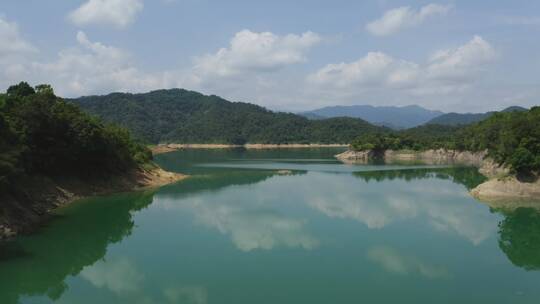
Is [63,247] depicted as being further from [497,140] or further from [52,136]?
[497,140]

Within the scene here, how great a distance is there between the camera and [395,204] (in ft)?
133

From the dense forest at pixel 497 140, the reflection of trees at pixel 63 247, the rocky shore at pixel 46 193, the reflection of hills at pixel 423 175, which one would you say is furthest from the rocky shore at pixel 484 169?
the rocky shore at pixel 46 193

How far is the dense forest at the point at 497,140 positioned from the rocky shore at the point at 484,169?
4.09 feet

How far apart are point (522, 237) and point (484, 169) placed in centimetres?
4329

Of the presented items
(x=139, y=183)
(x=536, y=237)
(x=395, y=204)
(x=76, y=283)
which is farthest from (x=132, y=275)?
(x=139, y=183)

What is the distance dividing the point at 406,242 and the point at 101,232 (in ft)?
59.3

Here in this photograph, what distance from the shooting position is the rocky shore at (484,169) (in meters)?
42.0

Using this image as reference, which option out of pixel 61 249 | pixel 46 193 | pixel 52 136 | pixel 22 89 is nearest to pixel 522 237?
pixel 61 249

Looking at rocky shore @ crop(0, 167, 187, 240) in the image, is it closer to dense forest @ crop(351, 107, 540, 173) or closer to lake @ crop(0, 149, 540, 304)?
lake @ crop(0, 149, 540, 304)

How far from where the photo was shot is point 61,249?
80.0 ft

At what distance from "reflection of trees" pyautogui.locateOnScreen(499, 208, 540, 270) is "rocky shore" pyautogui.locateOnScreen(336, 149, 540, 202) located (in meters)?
5.08

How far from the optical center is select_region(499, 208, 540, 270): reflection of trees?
23.5 meters

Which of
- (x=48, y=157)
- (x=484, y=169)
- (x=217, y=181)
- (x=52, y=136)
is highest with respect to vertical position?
(x=52, y=136)

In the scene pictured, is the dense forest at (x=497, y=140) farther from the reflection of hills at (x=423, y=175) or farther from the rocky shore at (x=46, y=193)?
the rocky shore at (x=46, y=193)
